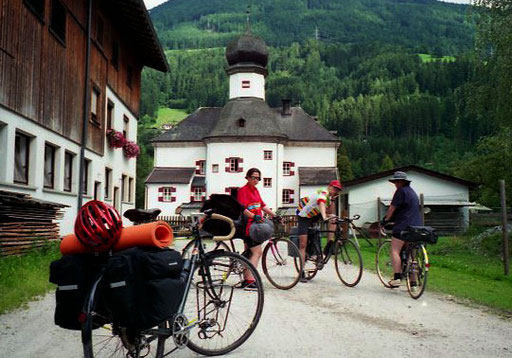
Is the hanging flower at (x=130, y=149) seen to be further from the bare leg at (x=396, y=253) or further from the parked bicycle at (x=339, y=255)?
the bare leg at (x=396, y=253)

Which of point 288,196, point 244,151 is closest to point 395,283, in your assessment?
point 244,151

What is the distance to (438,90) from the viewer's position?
502ft

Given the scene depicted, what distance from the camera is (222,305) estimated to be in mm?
5180

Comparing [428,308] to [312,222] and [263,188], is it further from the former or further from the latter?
[263,188]

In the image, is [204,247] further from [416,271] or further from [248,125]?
[248,125]

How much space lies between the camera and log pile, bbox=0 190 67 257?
11.0 metres

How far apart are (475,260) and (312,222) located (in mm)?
9395

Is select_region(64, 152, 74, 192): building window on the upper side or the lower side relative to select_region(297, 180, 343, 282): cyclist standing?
upper

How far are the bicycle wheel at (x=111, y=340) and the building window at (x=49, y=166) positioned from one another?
39.0ft

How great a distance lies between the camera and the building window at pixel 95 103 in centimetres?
1978

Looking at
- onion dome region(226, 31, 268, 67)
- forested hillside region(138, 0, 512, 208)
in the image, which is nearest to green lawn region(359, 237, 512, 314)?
onion dome region(226, 31, 268, 67)

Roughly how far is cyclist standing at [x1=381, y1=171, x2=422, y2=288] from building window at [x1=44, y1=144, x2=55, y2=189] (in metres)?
10.5

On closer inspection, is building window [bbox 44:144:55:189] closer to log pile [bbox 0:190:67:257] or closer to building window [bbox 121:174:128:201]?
log pile [bbox 0:190:67:257]

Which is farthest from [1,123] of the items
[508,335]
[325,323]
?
[508,335]
